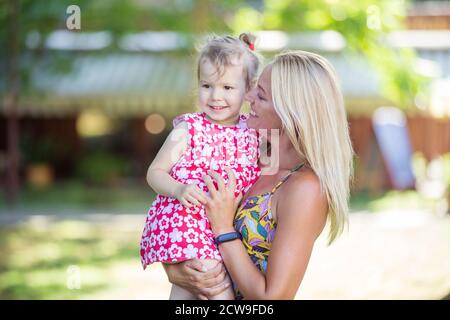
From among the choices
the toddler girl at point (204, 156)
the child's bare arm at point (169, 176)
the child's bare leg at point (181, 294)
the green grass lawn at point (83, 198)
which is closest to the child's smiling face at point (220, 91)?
the toddler girl at point (204, 156)

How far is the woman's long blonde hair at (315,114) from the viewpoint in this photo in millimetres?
2492

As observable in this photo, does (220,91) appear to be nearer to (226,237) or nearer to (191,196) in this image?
(191,196)

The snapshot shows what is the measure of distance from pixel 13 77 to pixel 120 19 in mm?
3316

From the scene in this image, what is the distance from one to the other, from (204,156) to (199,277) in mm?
460

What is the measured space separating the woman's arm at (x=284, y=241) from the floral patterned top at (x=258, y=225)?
58mm

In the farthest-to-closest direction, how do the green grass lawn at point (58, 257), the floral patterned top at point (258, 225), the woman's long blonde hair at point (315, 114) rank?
the green grass lawn at point (58, 257)
the floral patterned top at point (258, 225)
the woman's long blonde hair at point (315, 114)

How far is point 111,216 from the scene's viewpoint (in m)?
14.1

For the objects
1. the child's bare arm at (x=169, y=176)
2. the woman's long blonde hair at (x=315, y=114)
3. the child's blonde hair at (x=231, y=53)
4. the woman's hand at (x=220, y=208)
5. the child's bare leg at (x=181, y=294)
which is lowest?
the child's bare leg at (x=181, y=294)

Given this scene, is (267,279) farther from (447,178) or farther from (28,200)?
(28,200)

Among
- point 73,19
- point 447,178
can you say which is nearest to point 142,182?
point 447,178

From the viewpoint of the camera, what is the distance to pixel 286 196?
2547mm

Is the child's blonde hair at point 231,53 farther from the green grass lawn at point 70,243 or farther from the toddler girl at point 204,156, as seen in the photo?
the green grass lawn at point 70,243

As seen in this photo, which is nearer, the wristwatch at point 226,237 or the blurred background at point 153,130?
the wristwatch at point 226,237

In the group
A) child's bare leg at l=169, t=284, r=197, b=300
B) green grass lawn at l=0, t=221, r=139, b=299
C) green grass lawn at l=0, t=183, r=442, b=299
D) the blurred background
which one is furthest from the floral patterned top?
green grass lawn at l=0, t=221, r=139, b=299
